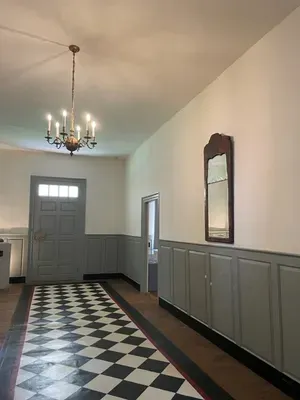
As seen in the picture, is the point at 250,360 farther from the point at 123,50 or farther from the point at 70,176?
the point at 70,176

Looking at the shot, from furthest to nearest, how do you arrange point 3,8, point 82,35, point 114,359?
point 114,359 → point 82,35 → point 3,8

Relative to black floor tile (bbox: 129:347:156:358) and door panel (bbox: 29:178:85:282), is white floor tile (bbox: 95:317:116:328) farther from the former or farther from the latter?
door panel (bbox: 29:178:85:282)

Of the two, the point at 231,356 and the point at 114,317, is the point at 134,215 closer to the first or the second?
the point at 114,317

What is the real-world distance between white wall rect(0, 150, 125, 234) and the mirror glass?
15.1ft

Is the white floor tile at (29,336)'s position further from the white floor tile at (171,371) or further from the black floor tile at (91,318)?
the white floor tile at (171,371)

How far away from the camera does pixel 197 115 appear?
4203 mm

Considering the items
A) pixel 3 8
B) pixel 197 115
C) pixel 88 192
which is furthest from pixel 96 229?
pixel 3 8

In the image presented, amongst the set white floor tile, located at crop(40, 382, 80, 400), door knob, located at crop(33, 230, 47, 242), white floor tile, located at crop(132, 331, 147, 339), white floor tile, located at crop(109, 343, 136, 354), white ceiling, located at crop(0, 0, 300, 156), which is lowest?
white floor tile, located at crop(132, 331, 147, 339)

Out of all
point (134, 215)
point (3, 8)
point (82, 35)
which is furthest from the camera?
point (134, 215)

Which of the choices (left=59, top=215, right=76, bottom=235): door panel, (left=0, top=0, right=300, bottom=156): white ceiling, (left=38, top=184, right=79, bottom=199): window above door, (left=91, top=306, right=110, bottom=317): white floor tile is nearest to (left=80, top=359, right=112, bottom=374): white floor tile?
(left=91, top=306, right=110, bottom=317): white floor tile

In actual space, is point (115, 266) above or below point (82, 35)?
below

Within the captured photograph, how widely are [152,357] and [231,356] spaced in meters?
0.79

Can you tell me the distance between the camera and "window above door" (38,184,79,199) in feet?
24.9

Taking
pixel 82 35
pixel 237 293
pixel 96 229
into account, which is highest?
pixel 82 35
